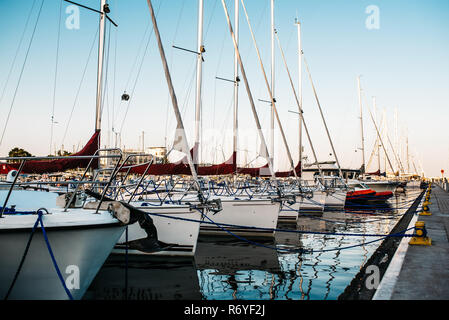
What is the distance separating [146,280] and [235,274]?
2125 mm

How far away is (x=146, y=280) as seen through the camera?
7930 millimetres

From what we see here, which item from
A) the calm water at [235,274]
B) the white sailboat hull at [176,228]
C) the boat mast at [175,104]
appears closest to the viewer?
the calm water at [235,274]

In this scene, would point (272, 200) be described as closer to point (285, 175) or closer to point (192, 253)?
point (192, 253)

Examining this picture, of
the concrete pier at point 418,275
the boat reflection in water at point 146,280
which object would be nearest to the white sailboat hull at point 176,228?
the boat reflection in water at point 146,280

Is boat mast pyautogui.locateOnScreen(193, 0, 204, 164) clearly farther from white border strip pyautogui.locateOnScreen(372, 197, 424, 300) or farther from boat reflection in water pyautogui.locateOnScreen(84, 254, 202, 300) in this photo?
white border strip pyautogui.locateOnScreen(372, 197, 424, 300)

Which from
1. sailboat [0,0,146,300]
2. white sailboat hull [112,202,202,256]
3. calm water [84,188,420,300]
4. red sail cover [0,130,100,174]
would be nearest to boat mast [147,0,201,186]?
white sailboat hull [112,202,202,256]

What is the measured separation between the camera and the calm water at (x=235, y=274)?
7.07 meters

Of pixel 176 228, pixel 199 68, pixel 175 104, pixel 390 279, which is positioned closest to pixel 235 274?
pixel 176 228

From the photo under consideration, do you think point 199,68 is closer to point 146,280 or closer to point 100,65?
point 100,65

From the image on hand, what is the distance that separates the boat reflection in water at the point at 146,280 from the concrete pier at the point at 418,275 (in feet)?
11.4

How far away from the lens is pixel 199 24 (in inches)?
615

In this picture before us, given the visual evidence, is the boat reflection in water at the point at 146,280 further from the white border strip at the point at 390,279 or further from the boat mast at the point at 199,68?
the boat mast at the point at 199,68

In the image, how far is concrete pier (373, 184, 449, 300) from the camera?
491cm

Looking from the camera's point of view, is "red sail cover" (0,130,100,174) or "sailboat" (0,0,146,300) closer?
"sailboat" (0,0,146,300)
